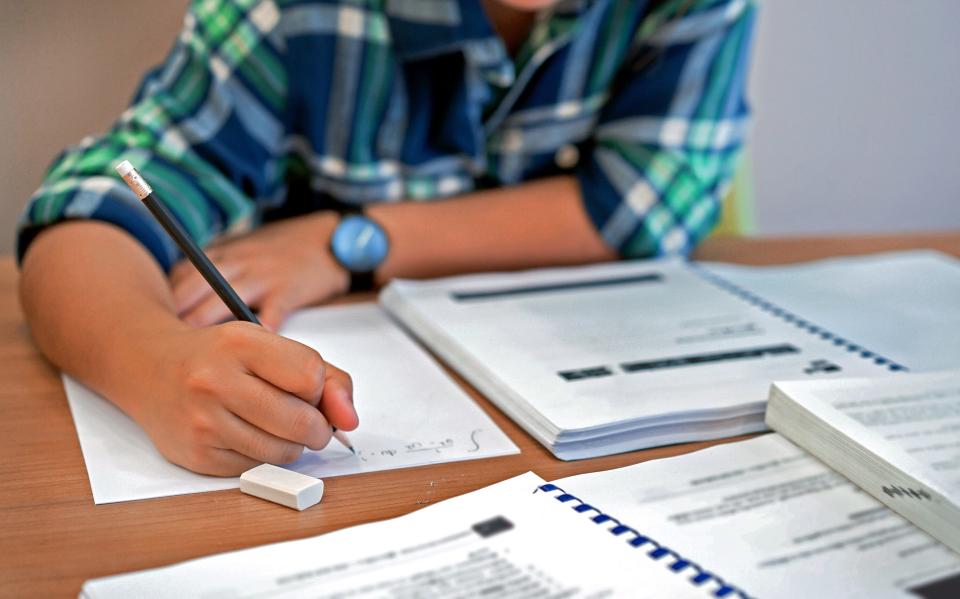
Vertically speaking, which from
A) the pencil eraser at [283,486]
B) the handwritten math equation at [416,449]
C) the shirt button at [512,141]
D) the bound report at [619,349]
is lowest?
the handwritten math equation at [416,449]

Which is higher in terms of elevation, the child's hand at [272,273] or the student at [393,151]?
the student at [393,151]

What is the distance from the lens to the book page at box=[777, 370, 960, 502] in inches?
19.3

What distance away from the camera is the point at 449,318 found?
717 mm

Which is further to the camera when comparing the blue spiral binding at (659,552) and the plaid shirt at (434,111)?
the plaid shirt at (434,111)

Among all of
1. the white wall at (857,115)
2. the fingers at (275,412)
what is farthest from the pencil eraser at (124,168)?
the white wall at (857,115)

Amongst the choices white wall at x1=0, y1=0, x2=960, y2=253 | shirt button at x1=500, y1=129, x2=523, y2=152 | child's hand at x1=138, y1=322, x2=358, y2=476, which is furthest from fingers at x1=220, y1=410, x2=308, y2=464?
white wall at x1=0, y1=0, x2=960, y2=253

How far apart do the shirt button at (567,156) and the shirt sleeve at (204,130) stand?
0.28 meters

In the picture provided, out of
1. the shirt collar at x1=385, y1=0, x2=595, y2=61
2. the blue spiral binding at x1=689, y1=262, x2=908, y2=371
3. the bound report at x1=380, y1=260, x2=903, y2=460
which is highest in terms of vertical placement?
the shirt collar at x1=385, y1=0, x2=595, y2=61

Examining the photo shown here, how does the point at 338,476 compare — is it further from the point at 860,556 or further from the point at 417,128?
the point at 417,128

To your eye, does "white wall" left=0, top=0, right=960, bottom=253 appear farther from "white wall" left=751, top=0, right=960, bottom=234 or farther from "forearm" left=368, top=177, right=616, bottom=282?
"forearm" left=368, top=177, right=616, bottom=282

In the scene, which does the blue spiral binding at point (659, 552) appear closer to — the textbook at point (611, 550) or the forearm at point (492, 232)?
the textbook at point (611, 550)

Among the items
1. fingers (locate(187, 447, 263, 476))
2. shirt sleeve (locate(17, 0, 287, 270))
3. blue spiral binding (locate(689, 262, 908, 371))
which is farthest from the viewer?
shirt sleeve (locate(17, 0, 287, 270))

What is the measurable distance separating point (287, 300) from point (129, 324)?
0.54ft

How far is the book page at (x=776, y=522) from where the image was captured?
424 millimetres
